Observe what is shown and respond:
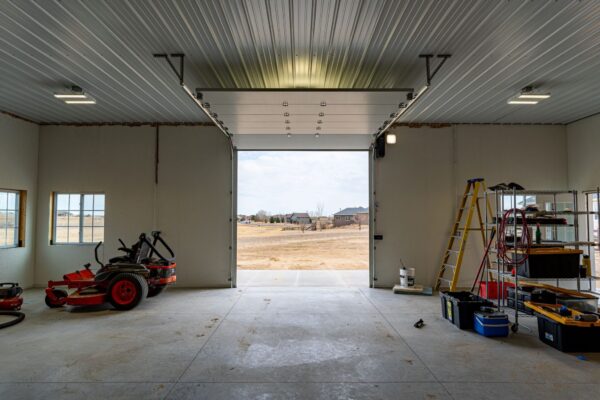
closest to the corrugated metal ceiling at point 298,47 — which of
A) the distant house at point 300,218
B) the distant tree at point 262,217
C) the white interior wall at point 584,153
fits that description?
the white interior wall at point 584,153

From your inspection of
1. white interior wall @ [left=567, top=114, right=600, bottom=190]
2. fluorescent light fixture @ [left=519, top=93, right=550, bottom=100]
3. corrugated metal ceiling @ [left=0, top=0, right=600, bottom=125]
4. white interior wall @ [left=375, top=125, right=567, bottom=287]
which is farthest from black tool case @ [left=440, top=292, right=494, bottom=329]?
white interior wall @ [left=567, top=114, right=600, bottom=190]

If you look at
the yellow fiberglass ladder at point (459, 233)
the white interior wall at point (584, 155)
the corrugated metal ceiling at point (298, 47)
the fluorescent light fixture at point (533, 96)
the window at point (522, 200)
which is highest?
the corrugated metal ceiling at point (298, 47)

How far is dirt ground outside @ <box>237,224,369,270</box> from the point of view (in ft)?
39.9

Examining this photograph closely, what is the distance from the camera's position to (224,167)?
7605mm

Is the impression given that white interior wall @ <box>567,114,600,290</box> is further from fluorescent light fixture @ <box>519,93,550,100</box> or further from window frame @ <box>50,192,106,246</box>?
window frame @ <box>50,192,106,246</box>

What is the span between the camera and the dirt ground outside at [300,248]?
1215 centimetres

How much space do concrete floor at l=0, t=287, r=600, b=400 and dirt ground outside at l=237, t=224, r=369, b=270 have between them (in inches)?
234

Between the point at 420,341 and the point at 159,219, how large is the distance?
575 centimetres

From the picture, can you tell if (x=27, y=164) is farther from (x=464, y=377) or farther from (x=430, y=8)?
(x=464, y=377)

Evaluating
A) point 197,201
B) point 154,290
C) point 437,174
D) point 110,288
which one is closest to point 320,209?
point 437,174

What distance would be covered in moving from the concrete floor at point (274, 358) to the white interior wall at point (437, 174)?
198cm

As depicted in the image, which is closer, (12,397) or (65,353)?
(12,397)

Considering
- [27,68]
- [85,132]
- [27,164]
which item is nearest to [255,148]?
[85,132]

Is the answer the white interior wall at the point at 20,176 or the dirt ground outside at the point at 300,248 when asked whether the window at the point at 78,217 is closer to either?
the white interior wall at the point at 20,176
